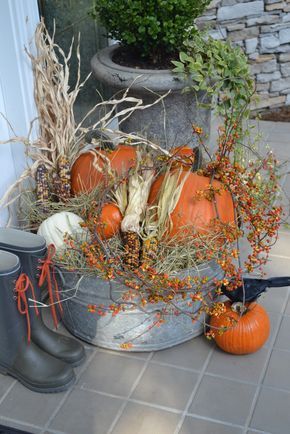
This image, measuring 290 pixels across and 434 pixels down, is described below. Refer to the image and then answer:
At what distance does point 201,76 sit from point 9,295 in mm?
1428

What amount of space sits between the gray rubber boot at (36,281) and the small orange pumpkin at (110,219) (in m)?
0.25

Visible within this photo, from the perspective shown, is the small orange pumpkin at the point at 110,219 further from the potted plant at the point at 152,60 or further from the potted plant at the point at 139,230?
the potted plant at the point at 152,60

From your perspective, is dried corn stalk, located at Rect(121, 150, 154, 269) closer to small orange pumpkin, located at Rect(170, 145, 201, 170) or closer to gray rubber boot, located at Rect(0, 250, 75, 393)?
small orange pumpkin, located at Rect(170, 145, 201, 170)

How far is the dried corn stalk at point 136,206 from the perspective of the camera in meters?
2.30

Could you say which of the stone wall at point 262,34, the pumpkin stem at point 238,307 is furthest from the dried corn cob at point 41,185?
the stone wall at point 262,34

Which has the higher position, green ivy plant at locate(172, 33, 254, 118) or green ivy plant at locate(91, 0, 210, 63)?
green ivy plant at locate(91, 0, 210, 63)

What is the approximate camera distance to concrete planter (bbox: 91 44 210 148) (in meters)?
2.96

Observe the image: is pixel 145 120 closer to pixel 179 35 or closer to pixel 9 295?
pixel 179 35

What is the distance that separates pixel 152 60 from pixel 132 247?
1.20 meters

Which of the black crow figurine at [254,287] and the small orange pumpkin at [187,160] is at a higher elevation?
the small orange pumpkin at [187,160]

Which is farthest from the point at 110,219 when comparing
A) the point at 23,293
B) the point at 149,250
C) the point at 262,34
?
the point at 262,34

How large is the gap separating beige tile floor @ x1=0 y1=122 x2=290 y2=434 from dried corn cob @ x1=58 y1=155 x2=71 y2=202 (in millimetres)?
647

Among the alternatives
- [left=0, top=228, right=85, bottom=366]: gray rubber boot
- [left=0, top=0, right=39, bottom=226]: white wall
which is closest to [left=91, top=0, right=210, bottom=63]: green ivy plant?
[left=0, top=0, right=39, bottom=226]: white wall

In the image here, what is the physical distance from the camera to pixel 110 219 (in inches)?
94.0
